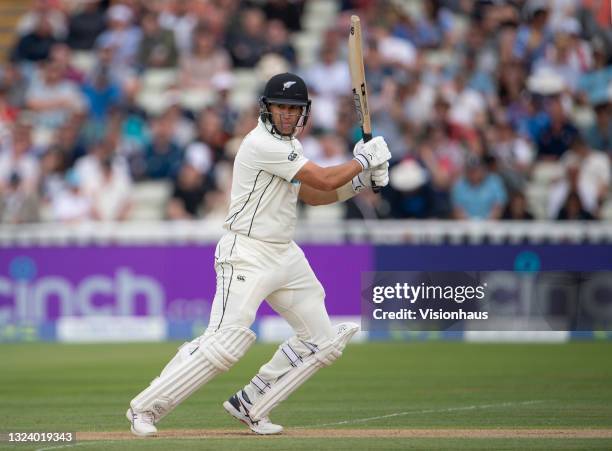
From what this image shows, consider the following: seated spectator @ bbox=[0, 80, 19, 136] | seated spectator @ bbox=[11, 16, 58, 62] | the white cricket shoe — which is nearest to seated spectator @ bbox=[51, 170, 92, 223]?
seated spectator @ bbox=[0, 80, 19, 136]

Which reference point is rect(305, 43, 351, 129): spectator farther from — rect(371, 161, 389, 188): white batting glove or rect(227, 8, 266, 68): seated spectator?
rect(371, 161, 389, 188): white batting glove

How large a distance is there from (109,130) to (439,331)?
17.4ft

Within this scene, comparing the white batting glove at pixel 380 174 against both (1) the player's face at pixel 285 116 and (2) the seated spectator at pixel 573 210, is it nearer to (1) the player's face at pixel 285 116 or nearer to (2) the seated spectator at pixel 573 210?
(1) the player's face at pixel 285 116

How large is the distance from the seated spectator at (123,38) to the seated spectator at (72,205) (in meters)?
2.66

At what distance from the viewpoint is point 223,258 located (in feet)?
25.9

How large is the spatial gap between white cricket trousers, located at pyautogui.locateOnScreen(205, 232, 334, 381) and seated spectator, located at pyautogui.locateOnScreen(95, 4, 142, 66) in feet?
36.9

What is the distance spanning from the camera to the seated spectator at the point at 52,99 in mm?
18438

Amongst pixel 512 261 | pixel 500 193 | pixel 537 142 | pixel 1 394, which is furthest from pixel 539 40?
pixel 1 394

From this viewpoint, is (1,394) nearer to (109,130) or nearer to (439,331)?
(439,331)

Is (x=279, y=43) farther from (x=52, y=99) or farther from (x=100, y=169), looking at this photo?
(x=52, y=99)

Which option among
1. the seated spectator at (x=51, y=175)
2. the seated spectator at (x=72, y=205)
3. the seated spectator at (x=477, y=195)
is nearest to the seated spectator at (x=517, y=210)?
the seated spectator at (x=477, y=195)

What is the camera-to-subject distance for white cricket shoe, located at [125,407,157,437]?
7758 mm

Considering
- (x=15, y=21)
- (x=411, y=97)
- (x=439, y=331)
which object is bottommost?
(x=439, y=331)

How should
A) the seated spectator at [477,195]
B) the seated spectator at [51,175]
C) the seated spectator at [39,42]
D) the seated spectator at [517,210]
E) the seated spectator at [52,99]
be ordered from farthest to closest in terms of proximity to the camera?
the seated spectator at [39,42]
the seated spectator at [52,99]
the seated spectator at [51,175]
the seated spectator at [477,195]
the seated spectator at [517,210]
